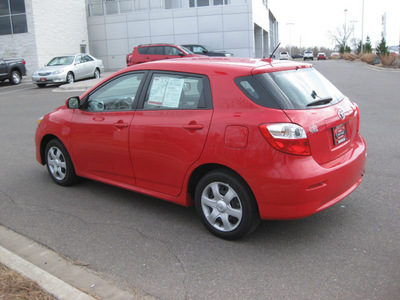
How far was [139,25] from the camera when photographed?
34.9 meters

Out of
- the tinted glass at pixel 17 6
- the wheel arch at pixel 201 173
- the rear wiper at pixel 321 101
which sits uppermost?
the tinted glass at pixel 17 6

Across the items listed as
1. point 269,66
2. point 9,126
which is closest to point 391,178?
point 269,66

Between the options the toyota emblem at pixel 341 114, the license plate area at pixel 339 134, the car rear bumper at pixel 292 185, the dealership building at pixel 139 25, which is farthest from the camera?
the dealership building at pixel 139 25

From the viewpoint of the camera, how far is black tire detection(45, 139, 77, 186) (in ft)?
17.4

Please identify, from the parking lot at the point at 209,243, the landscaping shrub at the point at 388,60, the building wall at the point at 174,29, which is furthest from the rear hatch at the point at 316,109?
the building wall at the point at 174,29

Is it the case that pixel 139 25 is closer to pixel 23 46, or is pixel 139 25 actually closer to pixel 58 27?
pixel 58 27

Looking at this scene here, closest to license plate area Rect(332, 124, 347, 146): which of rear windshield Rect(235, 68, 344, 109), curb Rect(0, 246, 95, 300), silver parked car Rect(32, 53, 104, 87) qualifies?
rear windshield Rect(235, 68, 344, 109)

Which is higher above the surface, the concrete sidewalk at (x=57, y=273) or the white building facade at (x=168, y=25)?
the white building facade at (x=168, y=25)

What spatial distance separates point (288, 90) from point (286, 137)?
0.53 metres

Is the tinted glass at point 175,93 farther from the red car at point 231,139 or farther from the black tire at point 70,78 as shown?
the black tire at point 70,78

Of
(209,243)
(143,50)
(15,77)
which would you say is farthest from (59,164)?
(15,77)

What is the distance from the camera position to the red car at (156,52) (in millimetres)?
22312

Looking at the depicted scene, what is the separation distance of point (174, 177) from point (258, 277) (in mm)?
1309

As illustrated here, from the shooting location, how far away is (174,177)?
4074 millimetres
